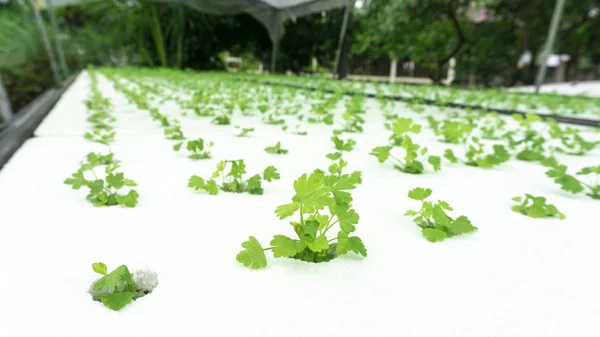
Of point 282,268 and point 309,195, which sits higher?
point 309,195

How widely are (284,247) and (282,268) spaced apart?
0.06 meters

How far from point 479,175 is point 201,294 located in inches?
52.6

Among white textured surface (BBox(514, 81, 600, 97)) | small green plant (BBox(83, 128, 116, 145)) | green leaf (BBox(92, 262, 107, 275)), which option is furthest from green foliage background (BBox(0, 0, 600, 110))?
green leaf (BBox(92, 262, 107, 275))

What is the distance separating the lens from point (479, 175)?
1.60 m

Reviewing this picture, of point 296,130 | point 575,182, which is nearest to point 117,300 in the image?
point 575,182

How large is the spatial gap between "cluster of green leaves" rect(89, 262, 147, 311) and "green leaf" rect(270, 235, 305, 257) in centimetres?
26

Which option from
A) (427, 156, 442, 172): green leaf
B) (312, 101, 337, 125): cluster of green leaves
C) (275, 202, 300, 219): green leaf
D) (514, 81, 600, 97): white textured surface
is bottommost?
(514, 81, 600, 97): white textured surface

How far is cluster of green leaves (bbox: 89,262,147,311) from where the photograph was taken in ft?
2.08

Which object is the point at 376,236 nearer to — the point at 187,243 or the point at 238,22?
the point at 187,243

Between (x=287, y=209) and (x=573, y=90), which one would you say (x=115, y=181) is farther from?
(x=573, y=90)

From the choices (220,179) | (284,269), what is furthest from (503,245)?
(220,179)

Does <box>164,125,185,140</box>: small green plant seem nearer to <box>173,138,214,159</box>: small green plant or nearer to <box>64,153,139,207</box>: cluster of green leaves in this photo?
<box>173,138,214,159</box>: small green plant

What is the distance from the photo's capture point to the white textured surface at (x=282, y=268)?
624 mm

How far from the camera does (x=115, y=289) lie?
68cm
